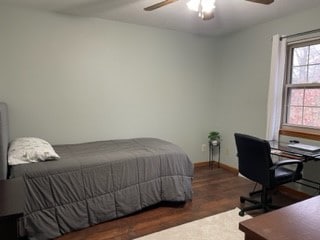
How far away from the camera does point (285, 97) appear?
3430 millimetres

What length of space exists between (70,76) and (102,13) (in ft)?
2.95

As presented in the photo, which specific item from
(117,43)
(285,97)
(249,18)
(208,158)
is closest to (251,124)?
(285,97)

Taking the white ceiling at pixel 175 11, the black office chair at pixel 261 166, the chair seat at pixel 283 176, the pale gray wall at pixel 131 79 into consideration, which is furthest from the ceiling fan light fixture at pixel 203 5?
the chair seat at pixel 283 176

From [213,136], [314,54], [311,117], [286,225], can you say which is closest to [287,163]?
[311,117]

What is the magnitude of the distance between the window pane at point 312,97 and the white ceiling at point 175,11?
39.1 inches

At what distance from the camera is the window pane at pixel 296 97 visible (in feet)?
10.8

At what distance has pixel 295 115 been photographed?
3373 millimetres

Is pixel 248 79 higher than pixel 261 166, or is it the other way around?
pixel 248 79

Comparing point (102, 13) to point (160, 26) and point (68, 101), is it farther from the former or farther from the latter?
point (68, 101)

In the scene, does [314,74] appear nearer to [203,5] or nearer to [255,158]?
[255,158]

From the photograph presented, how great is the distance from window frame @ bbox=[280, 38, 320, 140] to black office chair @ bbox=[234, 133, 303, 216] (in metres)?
0.63

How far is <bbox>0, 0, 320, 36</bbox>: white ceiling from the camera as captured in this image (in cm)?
281

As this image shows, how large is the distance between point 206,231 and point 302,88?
220 cm

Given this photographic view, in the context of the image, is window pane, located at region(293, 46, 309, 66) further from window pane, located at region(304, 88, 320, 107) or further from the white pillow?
the white pillow
